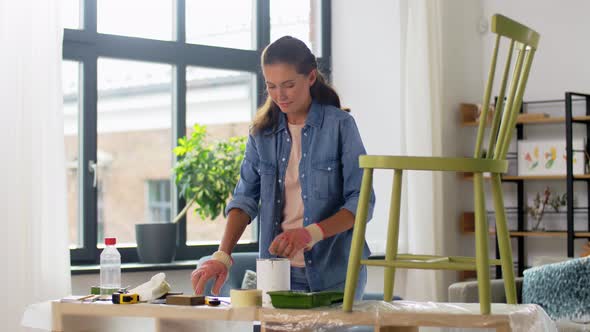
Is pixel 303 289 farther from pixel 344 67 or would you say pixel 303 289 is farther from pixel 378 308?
pixel 344 67

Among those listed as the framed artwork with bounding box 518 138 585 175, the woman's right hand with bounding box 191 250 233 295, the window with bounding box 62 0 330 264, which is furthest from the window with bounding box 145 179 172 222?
the woman's right hand with bounding box 191 250 233 295

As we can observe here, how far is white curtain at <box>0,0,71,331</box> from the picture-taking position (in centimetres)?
376

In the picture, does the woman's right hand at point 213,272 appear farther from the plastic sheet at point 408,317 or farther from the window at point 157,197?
the window at point 157,197

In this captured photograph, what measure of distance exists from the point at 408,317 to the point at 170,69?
11.6 feet

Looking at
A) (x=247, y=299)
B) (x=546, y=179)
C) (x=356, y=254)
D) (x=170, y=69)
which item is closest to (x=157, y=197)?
(x=170, y=69)

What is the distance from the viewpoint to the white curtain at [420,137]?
17.8 feet

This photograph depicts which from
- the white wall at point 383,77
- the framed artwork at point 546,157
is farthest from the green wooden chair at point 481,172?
the white wall at point 383,77

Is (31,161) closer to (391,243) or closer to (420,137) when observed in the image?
(391,243)

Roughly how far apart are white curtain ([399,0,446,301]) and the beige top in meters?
3.13

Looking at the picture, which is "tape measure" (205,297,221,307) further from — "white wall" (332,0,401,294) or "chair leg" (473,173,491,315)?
"white wall" (332,0,401,294)

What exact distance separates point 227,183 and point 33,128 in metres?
1.24

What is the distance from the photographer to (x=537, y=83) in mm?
5730

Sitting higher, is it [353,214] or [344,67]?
[344,67]

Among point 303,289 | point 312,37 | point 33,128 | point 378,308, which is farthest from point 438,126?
point 378,308
